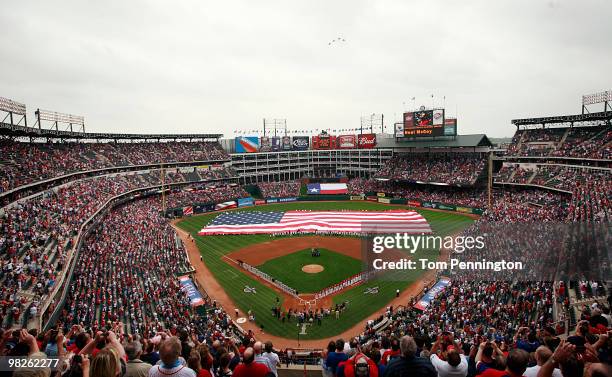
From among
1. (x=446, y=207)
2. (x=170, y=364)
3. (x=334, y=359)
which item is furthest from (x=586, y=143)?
(x=170, y=364)

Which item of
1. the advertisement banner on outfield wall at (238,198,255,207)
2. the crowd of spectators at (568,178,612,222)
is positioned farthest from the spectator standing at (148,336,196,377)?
the advertisement banner on outfield wall at (238,198,255,207)

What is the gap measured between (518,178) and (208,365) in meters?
57.0

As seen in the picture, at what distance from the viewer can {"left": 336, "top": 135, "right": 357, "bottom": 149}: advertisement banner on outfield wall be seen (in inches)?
3204

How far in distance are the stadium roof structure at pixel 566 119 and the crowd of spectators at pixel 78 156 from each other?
55800mm

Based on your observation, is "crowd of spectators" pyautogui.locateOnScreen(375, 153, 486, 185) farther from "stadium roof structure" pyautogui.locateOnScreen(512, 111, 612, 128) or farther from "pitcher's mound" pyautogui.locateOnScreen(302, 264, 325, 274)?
"pitcher's mound" pyautogui.locateOnScreen(302, 264, 325, 274)

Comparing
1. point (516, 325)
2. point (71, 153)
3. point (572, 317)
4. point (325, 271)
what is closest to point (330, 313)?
point (325, 271)

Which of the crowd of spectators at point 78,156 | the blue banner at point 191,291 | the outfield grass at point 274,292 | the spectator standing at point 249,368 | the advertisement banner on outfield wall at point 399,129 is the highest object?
the advertisement banner on outfield wall at point 399,129

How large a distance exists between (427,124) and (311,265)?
43.1m

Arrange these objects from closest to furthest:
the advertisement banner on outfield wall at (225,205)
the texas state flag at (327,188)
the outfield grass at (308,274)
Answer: the outfield grass at (308,274) < the advertisement banner on outfield wall at (225,205) < the texas state flag at (327,188)

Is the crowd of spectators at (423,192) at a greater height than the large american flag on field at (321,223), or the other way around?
the crowd of spectators at (423,192)

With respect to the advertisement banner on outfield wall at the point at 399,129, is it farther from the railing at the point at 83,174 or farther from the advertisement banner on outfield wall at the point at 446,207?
the railing at the point at 83,174

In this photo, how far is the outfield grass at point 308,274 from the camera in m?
27.6

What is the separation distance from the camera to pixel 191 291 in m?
25.7

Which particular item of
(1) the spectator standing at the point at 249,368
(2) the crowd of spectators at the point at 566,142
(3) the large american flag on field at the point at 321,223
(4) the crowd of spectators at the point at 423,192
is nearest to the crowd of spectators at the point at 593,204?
(2) the crowd of spectators at the point at 566,142
